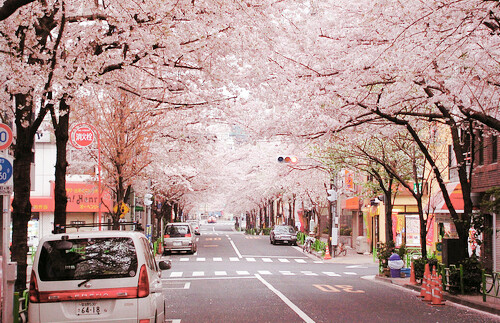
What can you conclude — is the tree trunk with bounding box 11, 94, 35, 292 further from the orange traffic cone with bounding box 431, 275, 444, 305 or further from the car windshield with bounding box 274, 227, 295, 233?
the car windshield with bounding box 274, 227, 295, 233

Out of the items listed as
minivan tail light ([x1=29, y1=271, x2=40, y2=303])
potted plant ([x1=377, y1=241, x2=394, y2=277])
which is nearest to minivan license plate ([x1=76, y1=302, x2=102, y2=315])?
minivan tail light ([x1=29, y1=271, x2=40, y2=303])

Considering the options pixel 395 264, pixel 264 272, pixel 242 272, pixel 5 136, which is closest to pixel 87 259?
pixel 5 136

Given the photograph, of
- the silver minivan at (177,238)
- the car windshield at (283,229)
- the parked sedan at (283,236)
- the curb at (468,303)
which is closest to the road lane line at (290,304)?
the curb at (468,303)

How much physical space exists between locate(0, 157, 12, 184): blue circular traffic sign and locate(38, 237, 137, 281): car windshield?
70.6 inches

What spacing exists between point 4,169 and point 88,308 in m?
2.87

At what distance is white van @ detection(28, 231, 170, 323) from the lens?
8.34 metres

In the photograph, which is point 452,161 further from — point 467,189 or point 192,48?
point 192,48

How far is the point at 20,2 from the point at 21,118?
5.04 meters

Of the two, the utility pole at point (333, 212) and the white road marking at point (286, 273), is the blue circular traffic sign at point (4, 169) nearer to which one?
the white road marking at point (286, 273)

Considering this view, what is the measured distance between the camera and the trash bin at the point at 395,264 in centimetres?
2453

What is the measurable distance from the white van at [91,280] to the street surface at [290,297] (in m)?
4.54

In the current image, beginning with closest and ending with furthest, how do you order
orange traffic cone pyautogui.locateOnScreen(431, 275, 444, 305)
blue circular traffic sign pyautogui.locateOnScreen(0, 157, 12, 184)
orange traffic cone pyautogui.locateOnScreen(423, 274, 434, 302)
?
blue circular traffic sign pyautogui.locateOnScreen(0, 157, 12, 184) < orange traffic cone pyautogui.locateOnScreen(431, 275, 444, 305) < orange traffic cone pyautogui.locateOnScreen(423, 274, 434, 302)

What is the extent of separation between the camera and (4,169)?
9.75 meters

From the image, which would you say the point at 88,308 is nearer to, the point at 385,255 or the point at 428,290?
the point at 428,290
